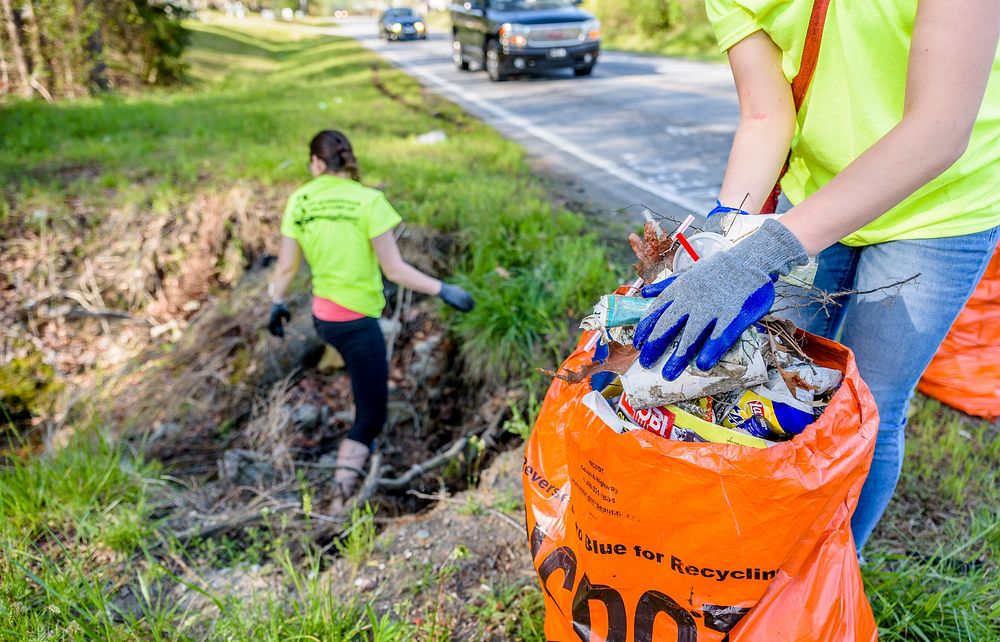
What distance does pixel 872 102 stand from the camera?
1355 mm

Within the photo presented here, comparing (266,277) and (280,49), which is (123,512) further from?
(280,49)

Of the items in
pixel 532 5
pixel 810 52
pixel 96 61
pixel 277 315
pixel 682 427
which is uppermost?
pixel 532 5

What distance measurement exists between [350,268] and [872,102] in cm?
231

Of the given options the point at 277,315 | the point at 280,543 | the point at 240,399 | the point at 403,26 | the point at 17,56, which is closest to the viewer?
the point at 280,543

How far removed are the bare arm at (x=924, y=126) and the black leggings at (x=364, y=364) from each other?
2.32 meters

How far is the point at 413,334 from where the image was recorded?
4.09 metres

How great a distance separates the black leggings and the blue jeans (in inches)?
82.6

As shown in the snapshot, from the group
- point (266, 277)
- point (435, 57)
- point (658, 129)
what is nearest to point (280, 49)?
point (435, 57)

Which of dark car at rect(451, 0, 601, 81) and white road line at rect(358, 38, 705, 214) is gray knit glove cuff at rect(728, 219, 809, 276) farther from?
dark car at rect(451, 0, 601, 81)

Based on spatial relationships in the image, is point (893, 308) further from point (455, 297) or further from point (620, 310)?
point (455, 297)

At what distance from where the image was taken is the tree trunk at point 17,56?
9.16 m

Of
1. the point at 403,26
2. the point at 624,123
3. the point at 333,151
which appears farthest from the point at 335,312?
the point at 403,26

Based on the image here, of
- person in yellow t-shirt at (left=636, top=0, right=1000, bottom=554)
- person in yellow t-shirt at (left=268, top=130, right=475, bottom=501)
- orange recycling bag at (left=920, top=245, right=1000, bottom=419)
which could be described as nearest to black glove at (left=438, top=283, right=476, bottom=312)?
person in yellow t-shirt at (left=268, top=130, right=475, bottom=501)

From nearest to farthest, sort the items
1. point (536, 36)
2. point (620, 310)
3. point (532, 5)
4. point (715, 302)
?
point (715, 302)
point (620, 310)
point (536, 36)
point (532, 5)
